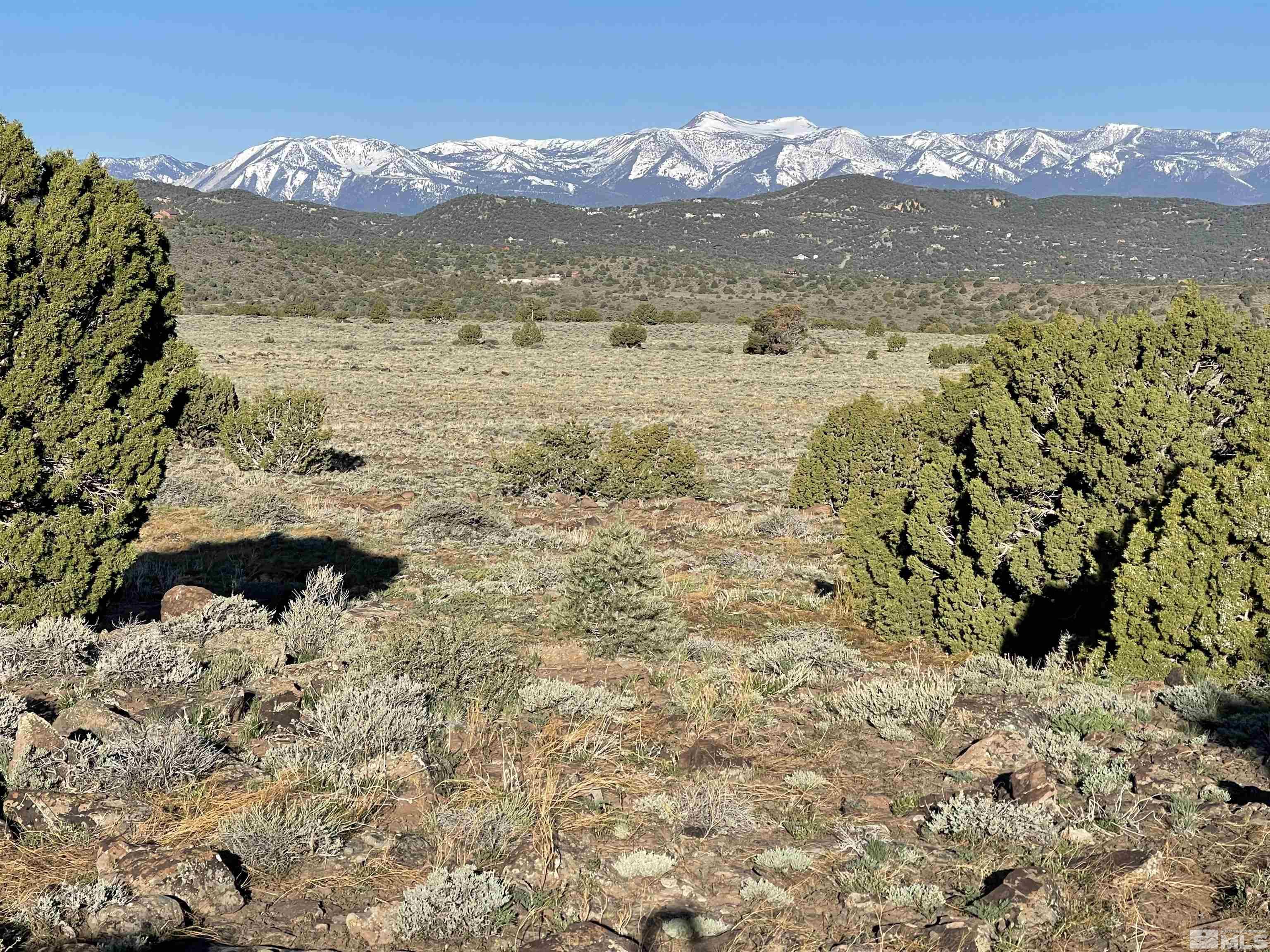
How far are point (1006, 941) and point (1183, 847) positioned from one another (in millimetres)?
1174

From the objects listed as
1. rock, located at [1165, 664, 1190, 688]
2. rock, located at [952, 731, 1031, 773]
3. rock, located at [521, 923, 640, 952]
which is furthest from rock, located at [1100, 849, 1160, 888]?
rock, located at [1165, 664, 1190, 688]

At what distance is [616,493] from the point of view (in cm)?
1531

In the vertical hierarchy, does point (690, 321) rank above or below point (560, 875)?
above

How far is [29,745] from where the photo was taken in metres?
4.62

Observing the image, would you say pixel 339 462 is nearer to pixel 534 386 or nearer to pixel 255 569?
pixel 255 569

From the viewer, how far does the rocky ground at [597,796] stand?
11.5 ft

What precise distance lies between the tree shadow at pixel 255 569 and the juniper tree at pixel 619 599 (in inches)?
102

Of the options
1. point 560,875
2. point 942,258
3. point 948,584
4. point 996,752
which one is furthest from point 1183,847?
point 942,258

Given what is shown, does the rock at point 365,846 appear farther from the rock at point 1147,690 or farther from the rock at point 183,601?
the rock at point 1147,690

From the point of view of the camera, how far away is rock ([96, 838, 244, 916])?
11.7 feet

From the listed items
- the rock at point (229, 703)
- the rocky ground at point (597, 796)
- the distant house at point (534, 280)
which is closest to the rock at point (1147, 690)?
the rocky ground at point (597, 796)

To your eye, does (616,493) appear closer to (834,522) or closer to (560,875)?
(834,522)

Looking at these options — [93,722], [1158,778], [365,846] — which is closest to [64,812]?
[93,722]

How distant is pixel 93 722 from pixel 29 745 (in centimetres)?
46
